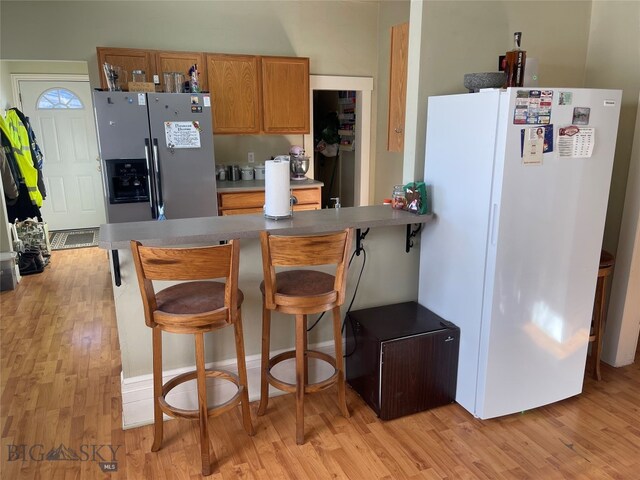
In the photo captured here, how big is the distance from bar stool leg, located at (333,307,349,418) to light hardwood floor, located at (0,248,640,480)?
62 millimetres

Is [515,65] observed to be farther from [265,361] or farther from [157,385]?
[157,385]

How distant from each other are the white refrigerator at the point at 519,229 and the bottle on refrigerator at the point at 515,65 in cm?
30

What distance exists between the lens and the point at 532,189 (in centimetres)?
210

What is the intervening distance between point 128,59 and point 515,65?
3194mm

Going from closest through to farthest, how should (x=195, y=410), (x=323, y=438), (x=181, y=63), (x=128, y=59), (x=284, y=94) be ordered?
(x=195, y=410)
(x=323, y=438)
(x=128, y=59)
(x=181, y=63)
(x=284, y=94)

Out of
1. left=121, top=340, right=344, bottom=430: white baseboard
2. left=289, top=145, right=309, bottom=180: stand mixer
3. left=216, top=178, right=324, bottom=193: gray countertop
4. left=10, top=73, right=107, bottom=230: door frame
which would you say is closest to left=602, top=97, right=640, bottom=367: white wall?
left=121, top=340, right=344, bottom=430: white baseboard

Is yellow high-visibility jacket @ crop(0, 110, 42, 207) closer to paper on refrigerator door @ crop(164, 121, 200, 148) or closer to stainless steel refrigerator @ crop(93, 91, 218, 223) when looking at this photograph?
stainless steel refrigerator @ crop(93, 91, 218, 223)

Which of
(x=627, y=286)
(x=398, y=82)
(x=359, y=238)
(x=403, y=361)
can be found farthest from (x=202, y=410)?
(x=398, y=82)

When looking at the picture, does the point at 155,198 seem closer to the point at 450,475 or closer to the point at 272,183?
the point at 272,183

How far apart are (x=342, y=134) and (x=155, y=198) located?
266 cm

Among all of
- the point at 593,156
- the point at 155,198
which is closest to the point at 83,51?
the point at 155,198

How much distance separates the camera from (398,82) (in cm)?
341

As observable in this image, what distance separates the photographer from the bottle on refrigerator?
226 centimetres

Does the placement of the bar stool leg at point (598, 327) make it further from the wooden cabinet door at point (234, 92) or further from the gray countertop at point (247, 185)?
the wooden cabinet door at point (234, 92)
